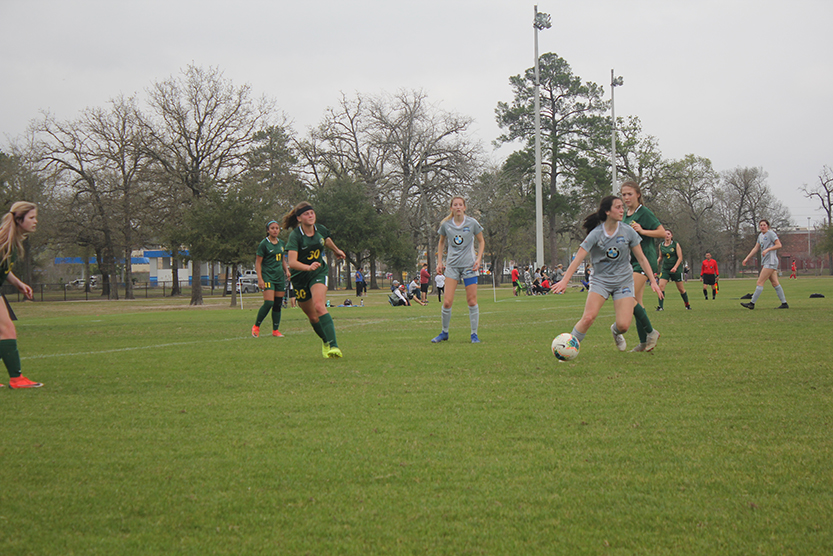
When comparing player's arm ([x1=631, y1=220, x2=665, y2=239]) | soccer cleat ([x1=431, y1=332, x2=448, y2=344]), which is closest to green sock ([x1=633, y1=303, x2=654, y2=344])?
player's arm ([x1=631, y1=220, x2=665, y2=239])

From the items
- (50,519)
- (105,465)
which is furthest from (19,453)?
(50,519)

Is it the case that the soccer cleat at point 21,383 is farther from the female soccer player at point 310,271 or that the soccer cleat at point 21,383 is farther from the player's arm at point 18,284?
the female soccer player at point 310,271

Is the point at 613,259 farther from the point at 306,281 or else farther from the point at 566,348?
the point at 306,281

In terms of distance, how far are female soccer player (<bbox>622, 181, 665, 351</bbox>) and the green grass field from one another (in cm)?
61

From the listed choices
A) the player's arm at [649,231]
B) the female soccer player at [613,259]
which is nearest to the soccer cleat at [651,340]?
the female soccer player at [613,259]

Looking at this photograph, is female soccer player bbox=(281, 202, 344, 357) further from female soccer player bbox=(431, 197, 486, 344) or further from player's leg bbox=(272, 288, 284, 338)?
player's leg bbox=(272, 288, 284, 338)

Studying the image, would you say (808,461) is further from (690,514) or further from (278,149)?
(278,149)

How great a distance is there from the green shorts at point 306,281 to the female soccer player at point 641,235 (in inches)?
164

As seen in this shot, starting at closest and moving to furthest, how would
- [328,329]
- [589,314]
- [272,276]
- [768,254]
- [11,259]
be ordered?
1. [11,259]
2. [589,314]
3. [328,329]
4. [272,276]
5. [768,254]

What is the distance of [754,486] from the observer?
338cm

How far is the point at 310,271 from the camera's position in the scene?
27.9ft

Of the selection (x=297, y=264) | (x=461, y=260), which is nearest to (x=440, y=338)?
(x=461, y=260)

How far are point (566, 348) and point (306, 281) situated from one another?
11.5 ft

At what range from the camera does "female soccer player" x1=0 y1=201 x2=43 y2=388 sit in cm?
675
